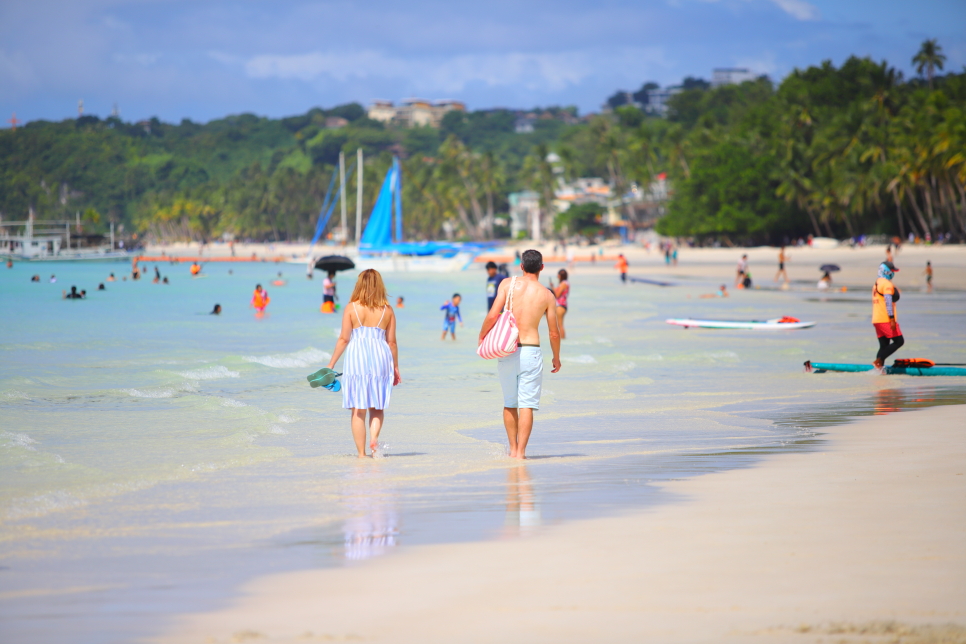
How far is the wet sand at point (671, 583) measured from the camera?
4.02 metres

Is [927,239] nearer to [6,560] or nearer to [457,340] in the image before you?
[457,340]

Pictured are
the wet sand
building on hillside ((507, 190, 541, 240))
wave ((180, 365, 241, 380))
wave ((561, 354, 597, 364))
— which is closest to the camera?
the wet sand

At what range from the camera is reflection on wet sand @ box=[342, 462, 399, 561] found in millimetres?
5324

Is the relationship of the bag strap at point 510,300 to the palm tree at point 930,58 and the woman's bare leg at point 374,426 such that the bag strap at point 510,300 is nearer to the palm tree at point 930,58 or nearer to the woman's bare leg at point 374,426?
the woman's bare leg at point 374,426

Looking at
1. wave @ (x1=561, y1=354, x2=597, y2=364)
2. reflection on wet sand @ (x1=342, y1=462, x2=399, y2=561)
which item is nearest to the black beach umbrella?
wave @ (x1=561, y1=354, x2=597, y2=364)

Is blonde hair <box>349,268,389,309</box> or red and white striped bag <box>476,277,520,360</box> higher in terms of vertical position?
blonde hair <box>349,268,389,309</box>

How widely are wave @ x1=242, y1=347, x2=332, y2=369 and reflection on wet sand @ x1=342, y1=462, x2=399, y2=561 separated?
931cm

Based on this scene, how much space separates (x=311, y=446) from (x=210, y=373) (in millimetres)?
7144

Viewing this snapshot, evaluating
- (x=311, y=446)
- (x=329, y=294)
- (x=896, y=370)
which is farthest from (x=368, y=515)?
(x=329, y=294)

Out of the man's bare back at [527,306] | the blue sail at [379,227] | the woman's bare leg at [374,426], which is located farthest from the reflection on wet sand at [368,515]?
the blue sail at [379,227]

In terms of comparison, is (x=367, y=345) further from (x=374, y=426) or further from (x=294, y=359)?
(x=294, y=359)

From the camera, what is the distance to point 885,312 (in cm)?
1339

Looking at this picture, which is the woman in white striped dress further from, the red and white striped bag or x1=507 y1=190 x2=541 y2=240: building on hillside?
x1=507 y1=190 x2=541 y2=240: building on hillside

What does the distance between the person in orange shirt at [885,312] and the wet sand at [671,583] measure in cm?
733
